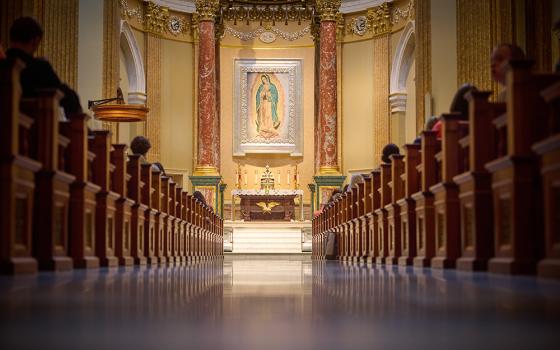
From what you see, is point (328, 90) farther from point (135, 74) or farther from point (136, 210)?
point (136, 210)

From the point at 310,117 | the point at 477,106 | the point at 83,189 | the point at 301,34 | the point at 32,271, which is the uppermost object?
the point at 301,34

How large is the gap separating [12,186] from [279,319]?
287cm

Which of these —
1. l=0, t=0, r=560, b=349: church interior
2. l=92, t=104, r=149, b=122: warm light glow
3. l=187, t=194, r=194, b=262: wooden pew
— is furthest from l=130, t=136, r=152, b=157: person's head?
l=92, t=104, r=149, b=122: warm light glow

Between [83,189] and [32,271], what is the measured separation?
4.76ft

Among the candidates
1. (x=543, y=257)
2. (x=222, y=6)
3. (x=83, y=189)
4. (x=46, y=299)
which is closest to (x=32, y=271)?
(x=83, y=189)

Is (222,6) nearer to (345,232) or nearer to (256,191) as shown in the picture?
(256,191)

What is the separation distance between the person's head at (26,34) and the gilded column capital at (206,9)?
16551mm

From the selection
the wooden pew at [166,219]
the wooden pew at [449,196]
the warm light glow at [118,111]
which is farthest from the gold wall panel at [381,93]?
the wooden pew at [449,196]

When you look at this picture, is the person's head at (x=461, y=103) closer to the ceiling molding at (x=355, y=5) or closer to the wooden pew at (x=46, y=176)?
the wooden pew at (x=46, y=176)

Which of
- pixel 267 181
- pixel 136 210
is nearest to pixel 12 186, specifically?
pixel 136 210

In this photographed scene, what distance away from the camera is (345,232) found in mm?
12445

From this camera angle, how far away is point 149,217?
8.91 meters

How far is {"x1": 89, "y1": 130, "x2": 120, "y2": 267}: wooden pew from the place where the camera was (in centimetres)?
655

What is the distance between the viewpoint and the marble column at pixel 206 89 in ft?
70.4
